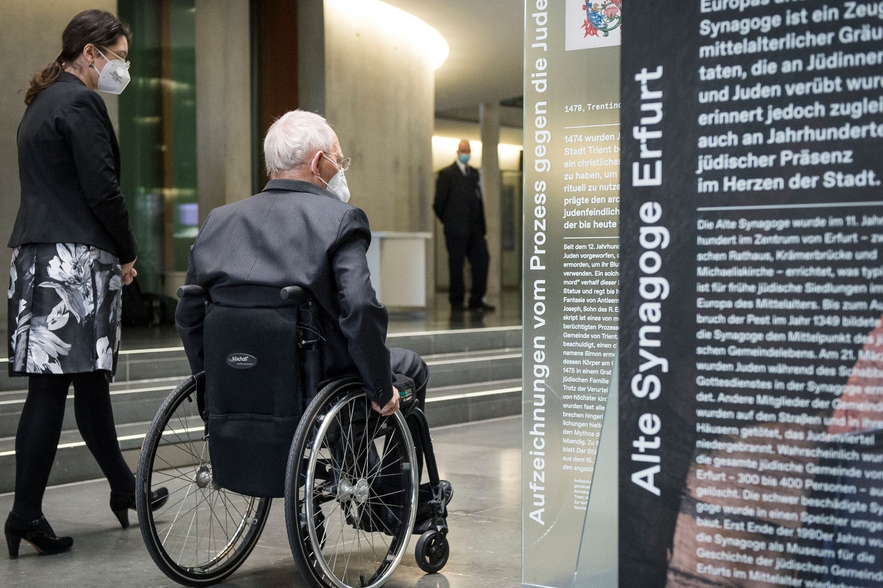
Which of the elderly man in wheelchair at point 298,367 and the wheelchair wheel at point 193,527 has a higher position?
the elderly man in wheelchair at point 298,367

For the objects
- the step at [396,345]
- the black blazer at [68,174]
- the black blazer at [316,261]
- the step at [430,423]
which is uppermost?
the black blazer at [68,174]

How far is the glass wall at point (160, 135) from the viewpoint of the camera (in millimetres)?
8562

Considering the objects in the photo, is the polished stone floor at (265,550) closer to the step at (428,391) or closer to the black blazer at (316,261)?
the step at (428,391)

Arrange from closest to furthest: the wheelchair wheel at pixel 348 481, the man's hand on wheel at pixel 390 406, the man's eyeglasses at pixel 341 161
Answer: the wheelchair wheel at pixel 348 481 < the man's hand on wheel at pixel 390 406 < the man's eyeglasses at pixel 341 161

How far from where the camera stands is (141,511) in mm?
2479

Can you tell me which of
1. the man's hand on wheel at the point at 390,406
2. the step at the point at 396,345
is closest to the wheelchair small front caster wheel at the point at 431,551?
the man's hand on wheel at the point at 390,406

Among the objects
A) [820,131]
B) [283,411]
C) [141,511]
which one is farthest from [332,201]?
[820,131]

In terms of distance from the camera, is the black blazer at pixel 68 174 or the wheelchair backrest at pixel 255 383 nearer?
the wheelchair backrest at pixel 255 383

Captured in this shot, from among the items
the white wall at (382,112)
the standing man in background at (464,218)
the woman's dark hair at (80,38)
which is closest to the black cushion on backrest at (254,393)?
the woman's dark hair at (80,38)

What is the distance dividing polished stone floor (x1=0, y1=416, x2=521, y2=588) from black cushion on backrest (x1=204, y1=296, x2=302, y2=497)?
0.48m


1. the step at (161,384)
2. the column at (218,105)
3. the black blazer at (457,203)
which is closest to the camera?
the step at (161,384)

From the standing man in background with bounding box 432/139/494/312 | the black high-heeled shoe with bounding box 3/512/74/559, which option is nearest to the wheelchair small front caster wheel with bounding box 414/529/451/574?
the black high-heeled shoe with bounding box 3/512/74/559

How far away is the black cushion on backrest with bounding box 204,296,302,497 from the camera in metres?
2.35

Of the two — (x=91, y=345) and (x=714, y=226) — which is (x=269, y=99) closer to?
(x=91, y=345)
